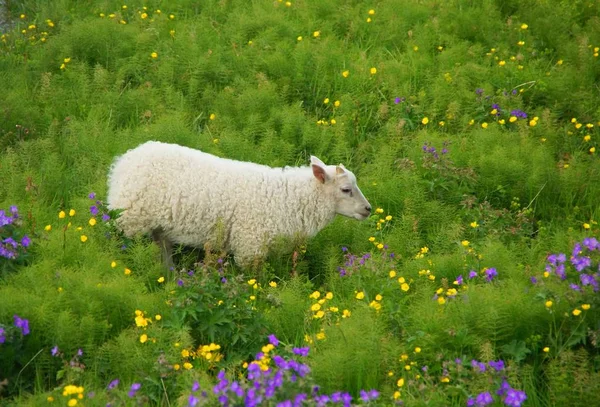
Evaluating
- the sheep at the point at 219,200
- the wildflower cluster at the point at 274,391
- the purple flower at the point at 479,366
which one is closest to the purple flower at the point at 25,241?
the sheep at the point at 219,200

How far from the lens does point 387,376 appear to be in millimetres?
5133

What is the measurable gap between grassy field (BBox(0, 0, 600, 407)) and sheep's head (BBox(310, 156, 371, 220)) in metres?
0.20

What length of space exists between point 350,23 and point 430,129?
2.29 metres

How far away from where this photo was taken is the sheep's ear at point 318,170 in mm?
7198

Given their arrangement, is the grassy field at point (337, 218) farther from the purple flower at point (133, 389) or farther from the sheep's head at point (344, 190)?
the sheep's head at point (344, 190)

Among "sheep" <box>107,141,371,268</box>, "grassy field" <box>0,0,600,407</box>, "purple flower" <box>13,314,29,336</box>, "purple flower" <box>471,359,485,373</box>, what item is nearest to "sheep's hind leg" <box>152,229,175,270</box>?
"sheep" <box>107,141,371,268</box>

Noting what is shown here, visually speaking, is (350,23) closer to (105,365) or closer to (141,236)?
(141,236)

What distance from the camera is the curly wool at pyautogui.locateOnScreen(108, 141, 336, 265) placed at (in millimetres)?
6824

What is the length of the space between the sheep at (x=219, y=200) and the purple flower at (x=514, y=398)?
2.75 metres

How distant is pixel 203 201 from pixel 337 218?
141 cm

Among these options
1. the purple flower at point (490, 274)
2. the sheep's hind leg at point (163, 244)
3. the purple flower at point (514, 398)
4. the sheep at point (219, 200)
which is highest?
the purple flower at point (514, 398)

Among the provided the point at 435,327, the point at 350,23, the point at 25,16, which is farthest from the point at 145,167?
the point at 25,16

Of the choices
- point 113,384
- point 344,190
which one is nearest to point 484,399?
point 113,384

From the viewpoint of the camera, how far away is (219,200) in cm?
694
